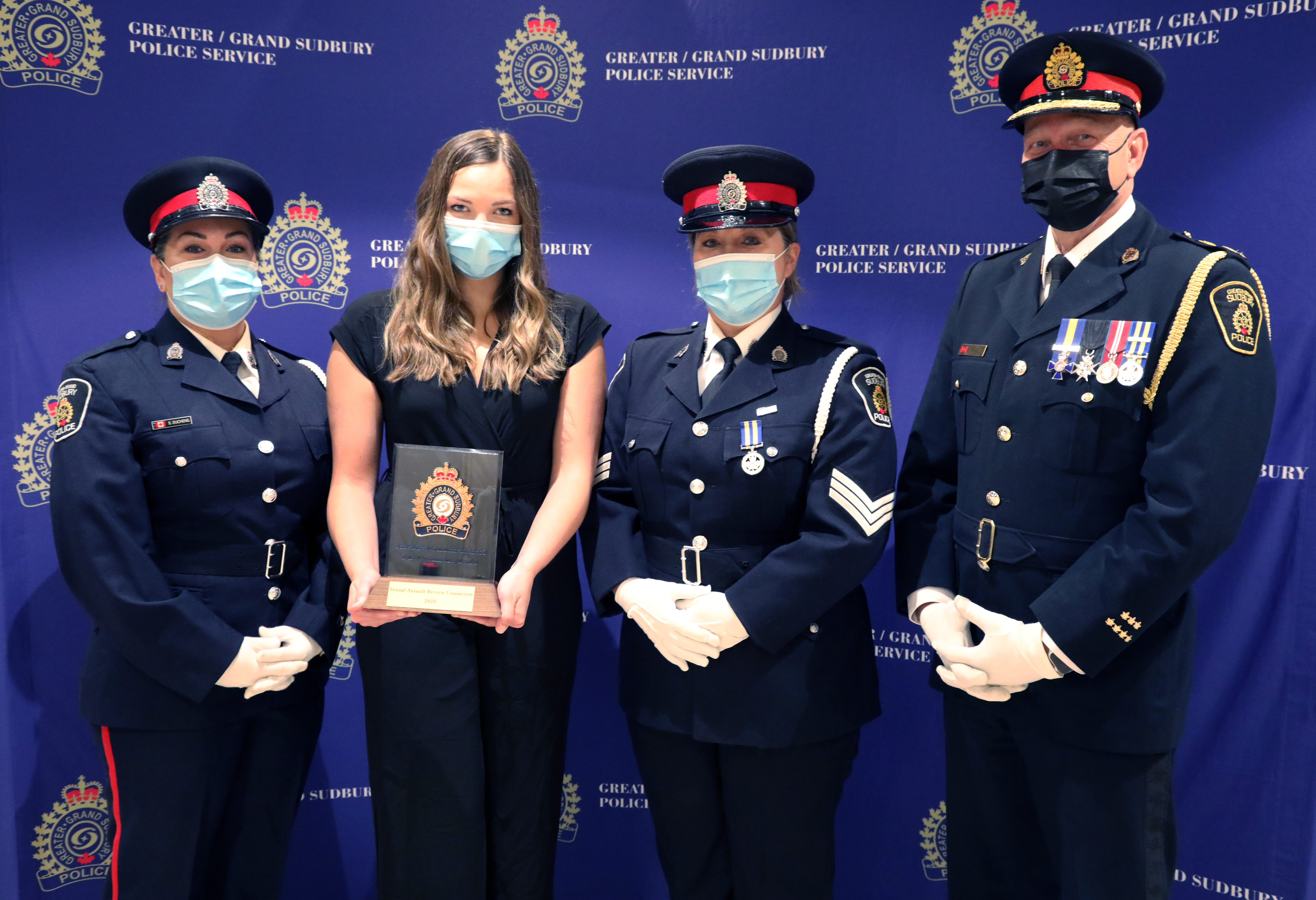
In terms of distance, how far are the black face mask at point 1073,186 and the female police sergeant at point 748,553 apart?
56 cm

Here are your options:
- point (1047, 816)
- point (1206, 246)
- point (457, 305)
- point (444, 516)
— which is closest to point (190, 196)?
point (457, 305)

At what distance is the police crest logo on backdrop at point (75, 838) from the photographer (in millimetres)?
3201

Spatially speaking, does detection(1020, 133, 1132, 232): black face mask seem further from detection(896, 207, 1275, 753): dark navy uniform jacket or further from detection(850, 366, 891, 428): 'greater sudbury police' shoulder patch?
detection(850, 366, 891, 428): 'greater sudbury police' shoulder patch

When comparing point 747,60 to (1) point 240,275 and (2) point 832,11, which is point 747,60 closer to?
(2) point 832,11

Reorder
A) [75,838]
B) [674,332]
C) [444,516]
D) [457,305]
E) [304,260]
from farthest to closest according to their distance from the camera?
[304,260]
[75,838]
[674,332]
[457,305]
[444,516]

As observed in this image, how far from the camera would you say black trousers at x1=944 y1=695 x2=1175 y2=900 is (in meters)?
1.98

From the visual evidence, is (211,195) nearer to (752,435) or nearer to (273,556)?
(273,556)

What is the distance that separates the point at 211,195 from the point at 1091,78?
2221mm

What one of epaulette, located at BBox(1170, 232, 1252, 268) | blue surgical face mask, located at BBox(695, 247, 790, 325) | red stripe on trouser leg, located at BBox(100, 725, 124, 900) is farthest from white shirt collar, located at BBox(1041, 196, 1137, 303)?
red stripe on trouser leg, located at BBox(100, 725, 124, 900)

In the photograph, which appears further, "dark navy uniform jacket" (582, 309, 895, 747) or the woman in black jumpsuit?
the woman in black jumpsuit

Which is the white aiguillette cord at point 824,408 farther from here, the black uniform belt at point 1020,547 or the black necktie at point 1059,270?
the black necktie at point 1059,270

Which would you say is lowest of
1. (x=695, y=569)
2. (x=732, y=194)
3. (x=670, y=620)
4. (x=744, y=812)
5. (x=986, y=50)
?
(x=744, y=812)

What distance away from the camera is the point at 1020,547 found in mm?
2070

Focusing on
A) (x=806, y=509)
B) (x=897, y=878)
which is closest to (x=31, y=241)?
(x=806, y=509)
